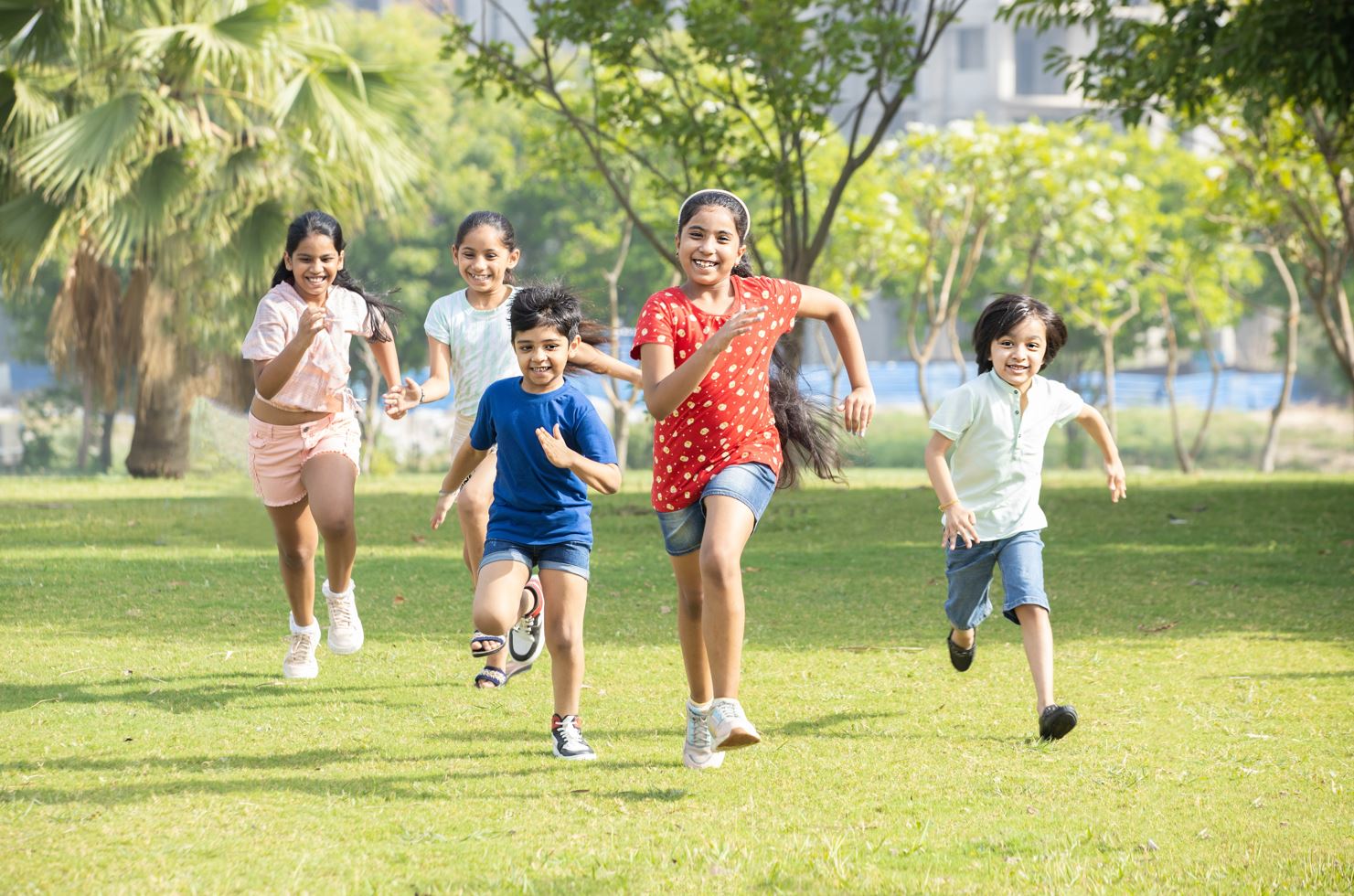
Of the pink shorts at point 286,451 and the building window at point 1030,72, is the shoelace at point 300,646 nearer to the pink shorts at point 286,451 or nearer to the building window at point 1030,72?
the pink shorts at point 286,451

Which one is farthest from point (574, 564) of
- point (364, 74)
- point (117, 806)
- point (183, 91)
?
point (183, 91)

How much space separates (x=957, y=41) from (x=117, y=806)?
57.7 m

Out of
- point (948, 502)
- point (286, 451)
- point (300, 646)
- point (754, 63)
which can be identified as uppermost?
point (754, 63)

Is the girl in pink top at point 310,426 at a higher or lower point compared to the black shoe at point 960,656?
higher

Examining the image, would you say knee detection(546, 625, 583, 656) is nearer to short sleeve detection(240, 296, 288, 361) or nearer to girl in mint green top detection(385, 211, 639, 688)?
girl in mint green top detection(385, 211, 639, 688)

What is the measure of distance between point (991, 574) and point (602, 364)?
160cm

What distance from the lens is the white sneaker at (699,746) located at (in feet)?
15.6

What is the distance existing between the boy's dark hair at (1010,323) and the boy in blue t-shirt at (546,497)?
1.53 meters

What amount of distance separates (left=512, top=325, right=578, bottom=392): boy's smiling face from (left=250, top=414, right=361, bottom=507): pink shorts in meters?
1.38

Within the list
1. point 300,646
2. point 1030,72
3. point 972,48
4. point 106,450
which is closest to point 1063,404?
point 300,646

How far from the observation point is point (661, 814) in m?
4.23

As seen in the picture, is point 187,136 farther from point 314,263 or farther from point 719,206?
point 719,206

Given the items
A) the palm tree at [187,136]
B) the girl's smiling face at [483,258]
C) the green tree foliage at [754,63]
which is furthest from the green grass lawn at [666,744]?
the palm tree at [187,136]

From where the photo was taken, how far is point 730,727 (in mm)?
4488
